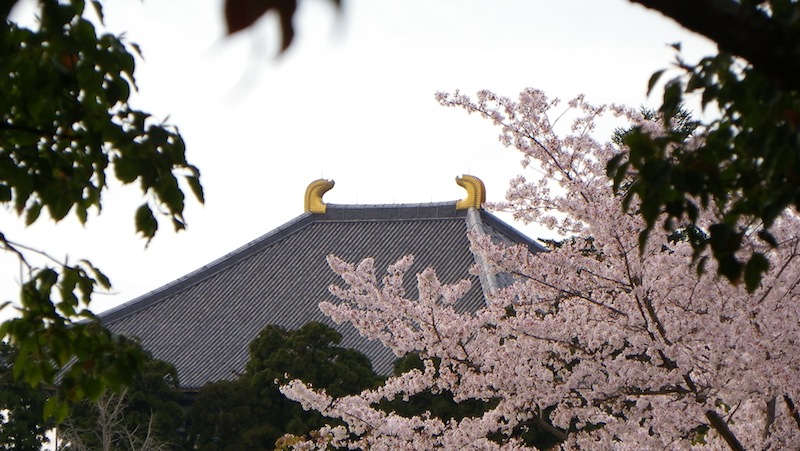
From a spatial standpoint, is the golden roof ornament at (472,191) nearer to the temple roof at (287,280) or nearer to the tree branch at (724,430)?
the temple roof at (287,280)

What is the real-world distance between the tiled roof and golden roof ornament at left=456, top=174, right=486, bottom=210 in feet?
1.27

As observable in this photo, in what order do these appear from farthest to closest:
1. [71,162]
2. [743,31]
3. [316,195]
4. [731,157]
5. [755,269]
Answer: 1. [316,195]
2. [71,162]
3. [731,157]
4. [755,269]
5. [743,31]

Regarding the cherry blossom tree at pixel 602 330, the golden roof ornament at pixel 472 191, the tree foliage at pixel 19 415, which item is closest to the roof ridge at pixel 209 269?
the golden roof ornament at pixel 472 191

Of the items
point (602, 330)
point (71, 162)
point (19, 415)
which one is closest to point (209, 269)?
point (19, 415)

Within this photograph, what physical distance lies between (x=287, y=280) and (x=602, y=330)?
69.8 ft

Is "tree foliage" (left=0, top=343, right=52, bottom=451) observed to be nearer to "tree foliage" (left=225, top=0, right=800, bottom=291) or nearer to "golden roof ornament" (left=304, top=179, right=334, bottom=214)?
"golden roof ornament" (left=304, top=179, right=334, bottom=214)

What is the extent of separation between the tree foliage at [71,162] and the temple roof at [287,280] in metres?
21.3

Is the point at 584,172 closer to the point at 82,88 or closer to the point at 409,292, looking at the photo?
the point at 82,88

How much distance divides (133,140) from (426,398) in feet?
39.8

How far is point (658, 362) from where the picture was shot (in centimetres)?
713

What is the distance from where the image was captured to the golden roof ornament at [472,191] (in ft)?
93.5

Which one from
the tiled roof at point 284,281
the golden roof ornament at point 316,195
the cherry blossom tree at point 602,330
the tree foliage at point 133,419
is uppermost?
the golden roof ornament at point 316,195

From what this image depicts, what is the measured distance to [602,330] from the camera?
721cm

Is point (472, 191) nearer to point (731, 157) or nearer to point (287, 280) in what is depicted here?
point (287, 280)
